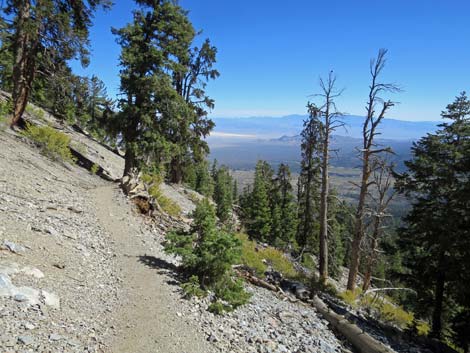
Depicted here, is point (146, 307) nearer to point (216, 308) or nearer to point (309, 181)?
point (216, 308)

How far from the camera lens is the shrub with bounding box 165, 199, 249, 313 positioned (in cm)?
749

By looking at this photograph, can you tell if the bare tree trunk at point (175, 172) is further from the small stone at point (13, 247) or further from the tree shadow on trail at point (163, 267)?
the small stone at point (13, 247)

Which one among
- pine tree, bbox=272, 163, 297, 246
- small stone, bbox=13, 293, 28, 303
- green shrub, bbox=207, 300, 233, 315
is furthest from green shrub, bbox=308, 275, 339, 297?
pine tree, bbox=272, 163, 297, 246

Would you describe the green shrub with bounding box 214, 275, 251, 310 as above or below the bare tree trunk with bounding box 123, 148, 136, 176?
below

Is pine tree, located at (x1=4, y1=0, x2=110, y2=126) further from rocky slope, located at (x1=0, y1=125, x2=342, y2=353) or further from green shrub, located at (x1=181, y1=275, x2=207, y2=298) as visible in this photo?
green shrub, located at (x1=181, y1=275, x2=207, y2=298)

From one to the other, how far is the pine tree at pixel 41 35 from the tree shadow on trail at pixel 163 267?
1104 centimetres

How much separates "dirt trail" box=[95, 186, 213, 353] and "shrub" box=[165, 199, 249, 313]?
75 cm

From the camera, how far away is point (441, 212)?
13.6 meters

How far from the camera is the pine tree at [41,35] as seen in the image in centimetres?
1341

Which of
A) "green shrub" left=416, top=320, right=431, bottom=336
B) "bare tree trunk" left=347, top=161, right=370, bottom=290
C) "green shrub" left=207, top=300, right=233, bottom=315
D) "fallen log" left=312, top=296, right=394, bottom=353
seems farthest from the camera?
"bare tree trunk" left=347, top=161, right=370, bottom=290

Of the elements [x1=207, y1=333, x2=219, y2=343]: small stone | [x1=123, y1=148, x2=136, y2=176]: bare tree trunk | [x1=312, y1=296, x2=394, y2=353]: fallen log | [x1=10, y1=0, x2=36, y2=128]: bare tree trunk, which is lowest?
[x1=312, y1=296, x2=394, y2=353]: fallen log

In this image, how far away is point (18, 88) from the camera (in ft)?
48.6

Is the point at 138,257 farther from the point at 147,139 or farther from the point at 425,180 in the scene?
the point at 425,180

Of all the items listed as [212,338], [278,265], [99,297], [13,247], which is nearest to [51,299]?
[99,297]
